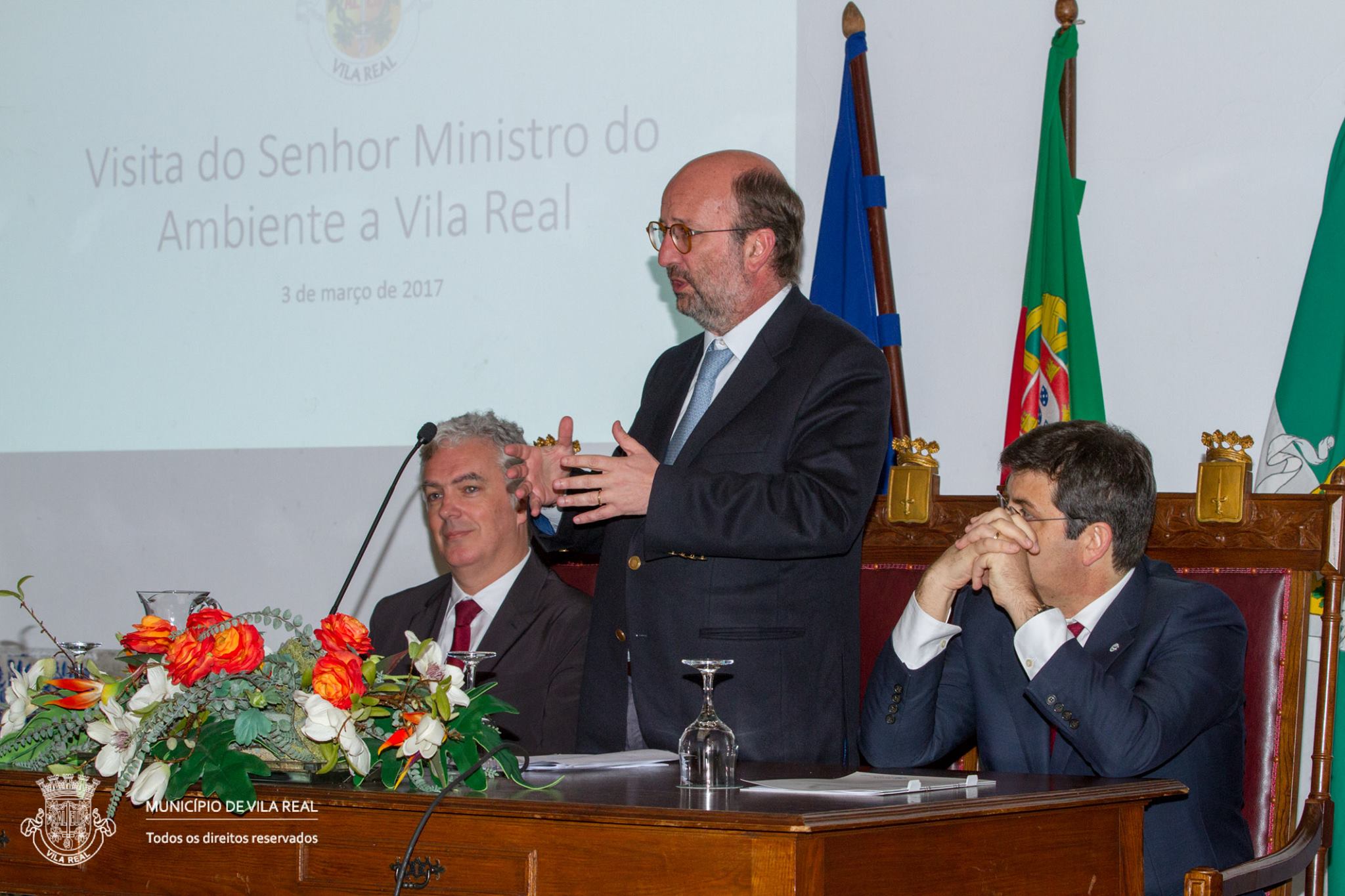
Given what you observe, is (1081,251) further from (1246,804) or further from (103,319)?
(103,319)

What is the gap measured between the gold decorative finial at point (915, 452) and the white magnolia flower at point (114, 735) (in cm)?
158

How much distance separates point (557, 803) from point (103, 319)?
335 centimetres

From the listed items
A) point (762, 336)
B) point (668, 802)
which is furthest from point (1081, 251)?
point (668, 802)

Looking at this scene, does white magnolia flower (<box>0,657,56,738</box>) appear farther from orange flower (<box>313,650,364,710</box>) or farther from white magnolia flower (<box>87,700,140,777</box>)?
orange flower (<box>313,650,364,710</box>)

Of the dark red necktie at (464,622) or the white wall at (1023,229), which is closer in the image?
the dark red necktie at (464,622)

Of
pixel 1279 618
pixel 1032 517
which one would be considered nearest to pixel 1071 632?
pixel 1032 517

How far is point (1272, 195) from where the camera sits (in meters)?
3.38

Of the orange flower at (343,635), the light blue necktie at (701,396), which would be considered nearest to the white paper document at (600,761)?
the orange flower at (343,635)

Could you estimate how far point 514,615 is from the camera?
292cm

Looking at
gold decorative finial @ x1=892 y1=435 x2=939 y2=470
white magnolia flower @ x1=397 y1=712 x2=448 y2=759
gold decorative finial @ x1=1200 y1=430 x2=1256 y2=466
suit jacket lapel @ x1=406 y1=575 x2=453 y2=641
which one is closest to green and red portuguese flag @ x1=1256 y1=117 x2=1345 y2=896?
gold decorative finial @ x1=1200 y1=430 x2=1256 y2=466

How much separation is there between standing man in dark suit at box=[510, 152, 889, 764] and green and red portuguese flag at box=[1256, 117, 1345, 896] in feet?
4.00

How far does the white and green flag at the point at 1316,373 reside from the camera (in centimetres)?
306

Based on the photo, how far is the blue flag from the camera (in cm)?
359

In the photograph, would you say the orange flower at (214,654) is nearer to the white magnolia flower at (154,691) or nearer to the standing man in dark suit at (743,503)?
the white magnolia flower at (154,691)
